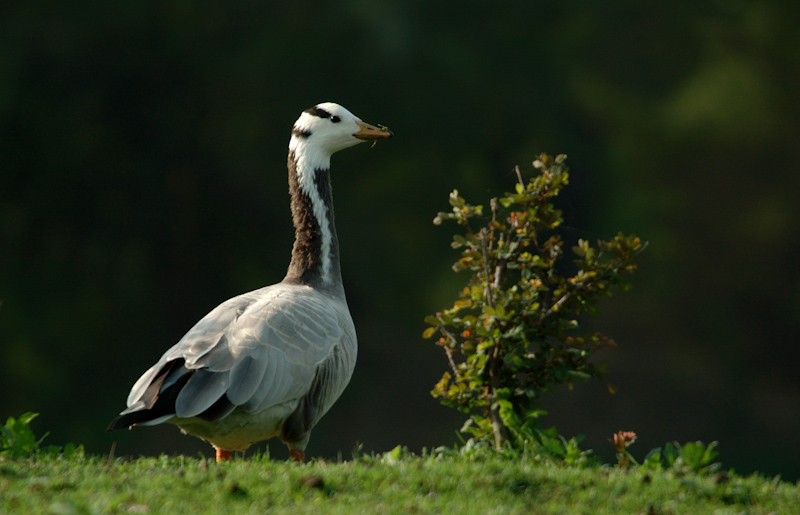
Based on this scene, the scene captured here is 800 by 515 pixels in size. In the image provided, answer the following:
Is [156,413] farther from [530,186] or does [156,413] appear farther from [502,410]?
[530,186]

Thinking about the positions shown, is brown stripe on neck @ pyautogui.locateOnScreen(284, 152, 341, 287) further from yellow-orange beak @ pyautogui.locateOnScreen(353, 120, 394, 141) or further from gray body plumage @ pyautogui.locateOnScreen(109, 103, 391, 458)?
yellow-orange beak @ pyautogui.locateOnScreen(353, 120, 394, 141)

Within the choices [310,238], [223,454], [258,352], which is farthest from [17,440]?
[310,238]

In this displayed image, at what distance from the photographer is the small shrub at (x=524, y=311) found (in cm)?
485

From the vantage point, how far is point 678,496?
11.5ft

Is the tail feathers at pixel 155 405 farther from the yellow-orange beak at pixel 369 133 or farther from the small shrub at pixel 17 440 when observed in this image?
the yellow-orange beak at pixel 369 133

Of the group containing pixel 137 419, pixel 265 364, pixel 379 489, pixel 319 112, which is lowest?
pixel 379 489

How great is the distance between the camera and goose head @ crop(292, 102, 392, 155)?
5730 millimetres

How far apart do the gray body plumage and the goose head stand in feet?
1.53

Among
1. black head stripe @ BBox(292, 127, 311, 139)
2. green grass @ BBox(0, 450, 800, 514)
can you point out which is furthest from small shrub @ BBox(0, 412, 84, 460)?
black head stripe @ BBox(292, 127, 311, 139)

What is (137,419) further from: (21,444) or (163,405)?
(21,444)

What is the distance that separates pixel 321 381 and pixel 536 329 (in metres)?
1.29

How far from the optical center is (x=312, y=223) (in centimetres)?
565

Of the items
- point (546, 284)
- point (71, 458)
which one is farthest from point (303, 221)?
point (71, 458)

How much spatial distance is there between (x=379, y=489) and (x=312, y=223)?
2.63m
